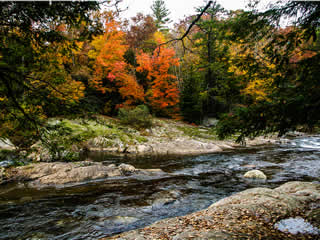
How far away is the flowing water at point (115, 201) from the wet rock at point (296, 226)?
6.15ft

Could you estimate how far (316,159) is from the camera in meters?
9.23

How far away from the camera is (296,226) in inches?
111

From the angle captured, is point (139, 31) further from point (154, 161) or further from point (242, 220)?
point (242, 220)

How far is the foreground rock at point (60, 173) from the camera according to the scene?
19.8 ft

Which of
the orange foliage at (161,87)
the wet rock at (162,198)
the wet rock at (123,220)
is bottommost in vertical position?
the wet rock at (162,198)

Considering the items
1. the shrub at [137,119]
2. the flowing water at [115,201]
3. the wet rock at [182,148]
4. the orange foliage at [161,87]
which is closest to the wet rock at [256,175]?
the flowing water at [115,201]

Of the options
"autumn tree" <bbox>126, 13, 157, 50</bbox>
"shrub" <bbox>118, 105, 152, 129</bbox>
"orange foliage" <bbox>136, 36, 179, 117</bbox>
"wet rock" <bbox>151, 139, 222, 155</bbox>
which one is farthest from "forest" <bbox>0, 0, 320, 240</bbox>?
"autumn tree" <bbox>126, 13, 157, 50</bbox>

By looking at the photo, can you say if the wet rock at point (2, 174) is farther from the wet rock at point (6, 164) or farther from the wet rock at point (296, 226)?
the wet rock at point (296, 226)

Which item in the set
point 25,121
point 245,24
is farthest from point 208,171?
point 25,121

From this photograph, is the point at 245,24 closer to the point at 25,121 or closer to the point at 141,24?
the point at 25,121

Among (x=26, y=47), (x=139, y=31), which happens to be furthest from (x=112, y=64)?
(x=26, y=47)

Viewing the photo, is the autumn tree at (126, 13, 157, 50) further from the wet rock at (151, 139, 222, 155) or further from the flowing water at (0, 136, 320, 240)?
the flowing water at (0, 136, 320, 240)

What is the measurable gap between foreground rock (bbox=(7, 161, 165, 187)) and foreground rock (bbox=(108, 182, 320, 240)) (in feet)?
13.1

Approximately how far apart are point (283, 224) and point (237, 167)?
5.88m
